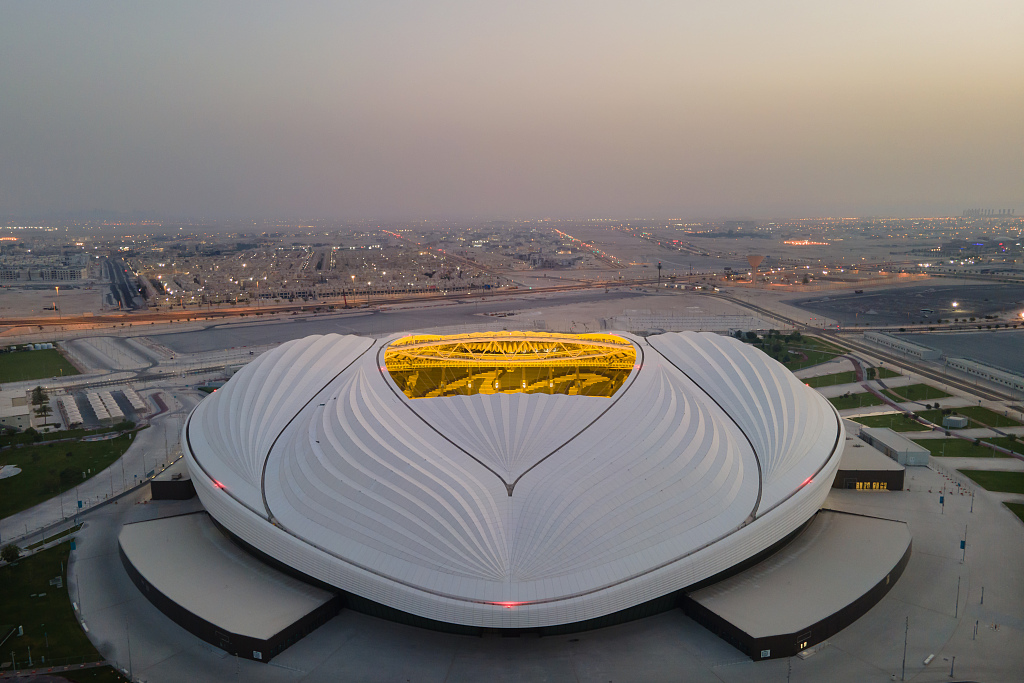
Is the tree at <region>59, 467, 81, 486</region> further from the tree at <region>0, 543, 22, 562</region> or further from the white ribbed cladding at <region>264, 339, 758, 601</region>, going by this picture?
the white ribbed cladding at <region>264, 339, 758, 601</region>

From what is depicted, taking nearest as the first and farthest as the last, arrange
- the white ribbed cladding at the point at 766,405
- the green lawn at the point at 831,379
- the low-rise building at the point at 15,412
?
1. the white ribbed cladding at the point at 766,405
2. the low-rise building at the point at 15,412
3. the green lawn at the point at 831,379

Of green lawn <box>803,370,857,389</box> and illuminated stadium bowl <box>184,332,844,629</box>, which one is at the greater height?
illuminated stadium bowl <box>184,332,844,629</box>

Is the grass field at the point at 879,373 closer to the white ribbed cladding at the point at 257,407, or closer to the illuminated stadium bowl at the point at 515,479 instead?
the illuminated stadium bowl at the point at 515,479

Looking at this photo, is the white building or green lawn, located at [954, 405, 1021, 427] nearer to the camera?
green lawn, located at [954, 405, 1021, 427]

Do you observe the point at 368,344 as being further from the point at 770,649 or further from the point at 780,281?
the point at 780,281

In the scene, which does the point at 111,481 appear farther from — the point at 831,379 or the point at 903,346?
the point at 903,346

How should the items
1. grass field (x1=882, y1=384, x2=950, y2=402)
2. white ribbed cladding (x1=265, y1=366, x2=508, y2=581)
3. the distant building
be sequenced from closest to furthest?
1. white ribbed cladding (x1=265, y1=366, x2=508, y2=581)
2. grass field (x1=882, y1=384, x2=950, y2=402)
3. the distant building

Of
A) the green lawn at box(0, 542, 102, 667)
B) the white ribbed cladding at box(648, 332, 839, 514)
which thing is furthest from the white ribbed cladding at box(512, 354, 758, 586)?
the green lawn at box(0, 542, 102, 667)

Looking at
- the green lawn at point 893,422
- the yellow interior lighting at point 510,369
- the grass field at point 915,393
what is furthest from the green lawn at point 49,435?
the grass field at point 915,393
